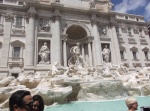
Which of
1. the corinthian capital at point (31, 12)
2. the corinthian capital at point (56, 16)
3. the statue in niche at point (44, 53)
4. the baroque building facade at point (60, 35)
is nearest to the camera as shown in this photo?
the baroque building facade at point (60, 35)

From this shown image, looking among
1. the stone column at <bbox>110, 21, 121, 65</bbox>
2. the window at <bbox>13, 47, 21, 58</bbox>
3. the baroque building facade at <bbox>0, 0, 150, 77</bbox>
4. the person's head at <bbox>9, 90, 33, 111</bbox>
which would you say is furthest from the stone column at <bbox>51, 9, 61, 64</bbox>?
the person's head at <bbox>9, 90, 33, 111</bbox>

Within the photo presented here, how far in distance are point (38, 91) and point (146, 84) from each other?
Result: 27.5 ft

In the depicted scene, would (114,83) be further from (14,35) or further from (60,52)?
(14,35)

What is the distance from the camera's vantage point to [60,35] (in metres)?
17.5

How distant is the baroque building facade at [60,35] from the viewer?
1571cm

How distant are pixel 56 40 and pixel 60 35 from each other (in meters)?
1.02

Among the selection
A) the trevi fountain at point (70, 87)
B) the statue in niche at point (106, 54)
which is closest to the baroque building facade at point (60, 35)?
the statue in niche at point (106, 54)

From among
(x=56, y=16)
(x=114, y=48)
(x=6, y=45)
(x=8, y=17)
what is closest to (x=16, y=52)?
(x=6, y=45)

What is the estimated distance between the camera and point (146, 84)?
10930 millimetres

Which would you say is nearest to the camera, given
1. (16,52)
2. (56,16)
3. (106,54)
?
(16,52)

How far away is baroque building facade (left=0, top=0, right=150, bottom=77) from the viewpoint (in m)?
15.7

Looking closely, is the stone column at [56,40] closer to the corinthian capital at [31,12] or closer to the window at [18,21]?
the corinthian capital at [31,12]

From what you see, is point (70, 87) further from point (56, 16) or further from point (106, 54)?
point (56, 16)

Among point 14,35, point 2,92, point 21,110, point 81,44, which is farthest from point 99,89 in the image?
point 14,35
